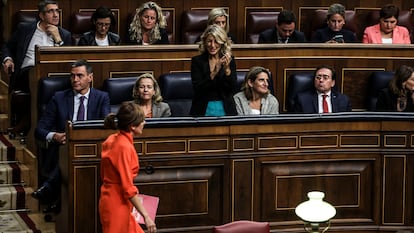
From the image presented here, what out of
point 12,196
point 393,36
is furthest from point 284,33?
point 12,196

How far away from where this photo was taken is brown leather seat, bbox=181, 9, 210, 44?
9.99m

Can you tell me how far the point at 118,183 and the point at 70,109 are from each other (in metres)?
1.55

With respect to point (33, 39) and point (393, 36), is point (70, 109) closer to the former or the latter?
point (33, 39)

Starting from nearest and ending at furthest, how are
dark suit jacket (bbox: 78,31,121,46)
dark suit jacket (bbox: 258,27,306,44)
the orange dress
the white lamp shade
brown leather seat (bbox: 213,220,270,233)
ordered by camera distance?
the white lamp shade < brown leather seat (bbox: 213,220,270,233) < the orange dress < dark suit jacket (bbox: 78,31,121,46) < dark suit jacket (bbox: 258,27,306,44)

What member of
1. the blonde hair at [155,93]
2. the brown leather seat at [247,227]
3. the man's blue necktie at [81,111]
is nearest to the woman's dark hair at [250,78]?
the blonde hair at [155,93]

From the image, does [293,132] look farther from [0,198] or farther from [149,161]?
[0,198]

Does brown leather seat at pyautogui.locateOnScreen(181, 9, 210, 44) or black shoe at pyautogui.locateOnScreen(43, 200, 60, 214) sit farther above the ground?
brown leather seat at pyautogui.locateOnScreen(181, 9, 210, 44)

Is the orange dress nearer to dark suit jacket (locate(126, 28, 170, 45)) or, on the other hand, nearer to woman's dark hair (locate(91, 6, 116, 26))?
woman's dark hair (locate(91, 6, 116, 26))

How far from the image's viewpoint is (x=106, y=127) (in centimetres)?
660

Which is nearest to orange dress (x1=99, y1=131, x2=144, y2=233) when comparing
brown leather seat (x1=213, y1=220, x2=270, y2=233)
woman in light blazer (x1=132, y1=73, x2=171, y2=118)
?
brown leather seat (x1=213, y1=220, x2=270, y2=233)

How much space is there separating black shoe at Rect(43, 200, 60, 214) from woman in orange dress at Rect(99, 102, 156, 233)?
1103mm

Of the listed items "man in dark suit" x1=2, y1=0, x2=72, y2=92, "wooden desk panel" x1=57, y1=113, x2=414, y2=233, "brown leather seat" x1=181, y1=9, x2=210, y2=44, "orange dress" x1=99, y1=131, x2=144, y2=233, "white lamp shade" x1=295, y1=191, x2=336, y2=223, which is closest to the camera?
"white lamp shade" x1=295, y1=191, x2=336, y2=223

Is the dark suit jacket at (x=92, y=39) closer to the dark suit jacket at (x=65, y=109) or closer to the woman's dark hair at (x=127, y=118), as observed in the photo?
the dark suit jacket at (x=65, y=109)

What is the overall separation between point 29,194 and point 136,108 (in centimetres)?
206
